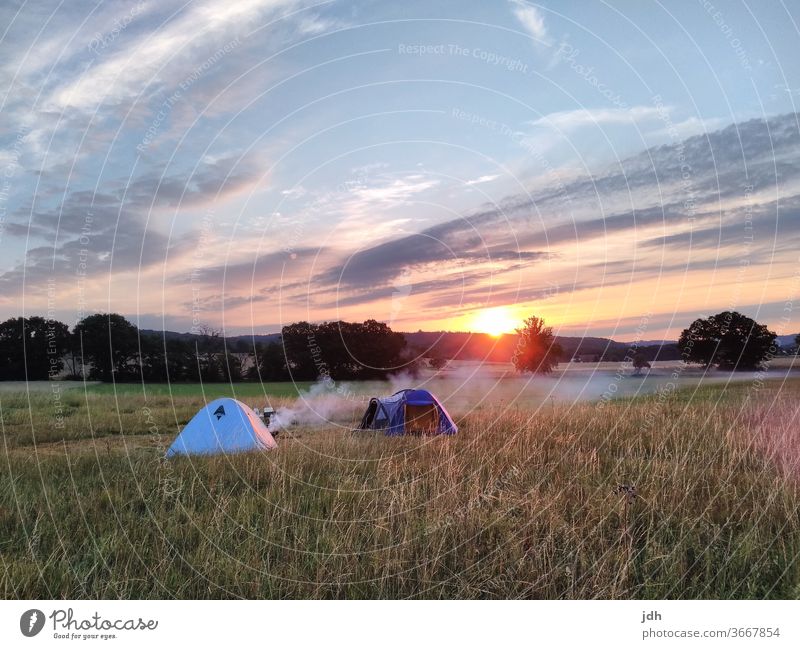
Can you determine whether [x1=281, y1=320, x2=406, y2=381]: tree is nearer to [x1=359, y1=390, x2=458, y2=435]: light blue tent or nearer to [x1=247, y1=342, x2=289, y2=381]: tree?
[x1=247, y1=342, x2=289, y2=381]: tree

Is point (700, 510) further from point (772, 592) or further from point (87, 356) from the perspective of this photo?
point (87, 356)

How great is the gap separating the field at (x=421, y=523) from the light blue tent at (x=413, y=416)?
3754mm

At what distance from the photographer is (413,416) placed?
1580 cm

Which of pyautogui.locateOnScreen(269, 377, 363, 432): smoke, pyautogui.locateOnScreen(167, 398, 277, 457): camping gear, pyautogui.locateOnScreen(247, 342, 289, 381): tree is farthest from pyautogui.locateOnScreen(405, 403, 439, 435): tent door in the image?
pyautogui.locateOnScreen(247, 342, 289, 381): tree

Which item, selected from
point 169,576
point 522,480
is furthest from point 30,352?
point 522,480

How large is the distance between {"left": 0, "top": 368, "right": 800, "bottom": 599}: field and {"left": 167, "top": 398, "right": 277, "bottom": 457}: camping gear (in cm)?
189

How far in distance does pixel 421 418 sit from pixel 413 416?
24 cm

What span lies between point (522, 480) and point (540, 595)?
312 centimetres

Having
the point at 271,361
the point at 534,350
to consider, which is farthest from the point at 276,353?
the point at 534,350
